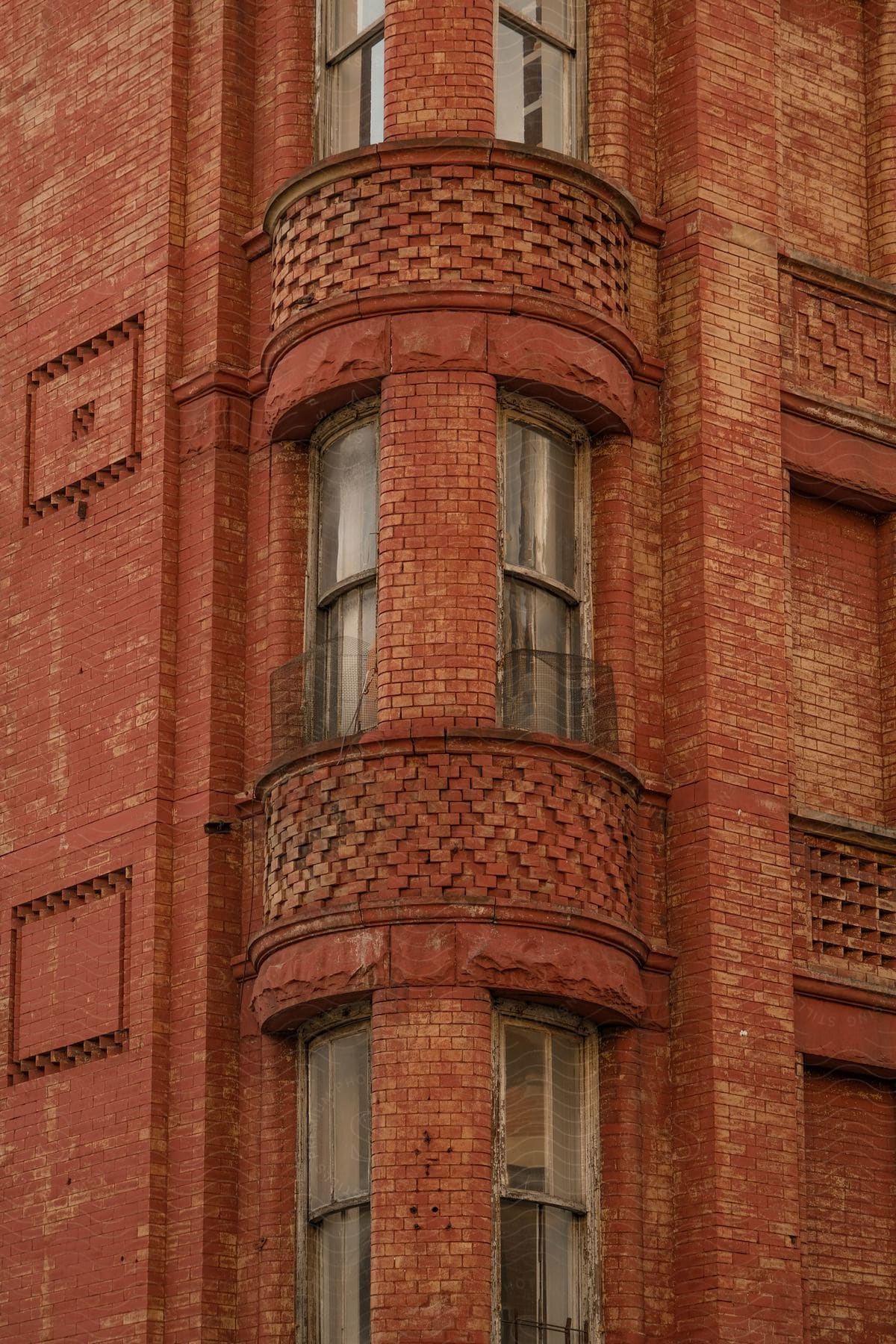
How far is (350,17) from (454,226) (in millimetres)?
2507

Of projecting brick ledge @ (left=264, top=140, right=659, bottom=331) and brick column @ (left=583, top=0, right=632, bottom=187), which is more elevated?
brick column @ (left=583, top=0, right=632, bottom=187)

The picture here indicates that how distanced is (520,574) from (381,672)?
4.18 feet

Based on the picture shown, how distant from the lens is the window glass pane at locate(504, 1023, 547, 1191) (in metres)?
17.9

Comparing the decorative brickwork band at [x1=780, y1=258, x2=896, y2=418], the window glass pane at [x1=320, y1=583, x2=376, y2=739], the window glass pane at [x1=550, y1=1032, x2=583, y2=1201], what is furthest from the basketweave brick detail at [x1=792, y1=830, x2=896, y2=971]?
the decorative brickwork band at [x1=780, y1=258, x2=896, y2=418]

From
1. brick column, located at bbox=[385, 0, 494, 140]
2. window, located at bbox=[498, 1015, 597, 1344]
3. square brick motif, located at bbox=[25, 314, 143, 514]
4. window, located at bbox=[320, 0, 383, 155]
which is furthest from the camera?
square brick motif, located at bbox=[25, 314, 143, 514]

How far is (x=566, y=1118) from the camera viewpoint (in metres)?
18.2

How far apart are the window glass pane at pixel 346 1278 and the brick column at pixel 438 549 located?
3.11 meters

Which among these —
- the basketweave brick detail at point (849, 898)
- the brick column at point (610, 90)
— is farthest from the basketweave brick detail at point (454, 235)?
the basketweave brick detail at point (849, 898)

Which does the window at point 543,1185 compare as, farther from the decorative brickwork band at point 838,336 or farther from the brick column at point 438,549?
the decorative brickwork band at point 838,336

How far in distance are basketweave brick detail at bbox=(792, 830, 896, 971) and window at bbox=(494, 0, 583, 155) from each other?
16.9 ft

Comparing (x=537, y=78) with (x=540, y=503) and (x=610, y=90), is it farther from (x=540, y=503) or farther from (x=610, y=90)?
(x=540, y=503)

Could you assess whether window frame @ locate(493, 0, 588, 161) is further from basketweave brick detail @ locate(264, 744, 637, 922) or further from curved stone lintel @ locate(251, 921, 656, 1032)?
curved stone lintel @ locate(251, 921, 656, 1032)

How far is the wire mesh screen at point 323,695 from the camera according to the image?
1883cm

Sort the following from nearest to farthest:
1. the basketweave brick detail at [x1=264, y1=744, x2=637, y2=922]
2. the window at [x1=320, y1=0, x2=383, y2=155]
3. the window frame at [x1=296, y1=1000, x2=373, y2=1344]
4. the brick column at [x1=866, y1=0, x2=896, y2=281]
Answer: the basketweave brick detail at [x1=264, y1=744, x2=637, y2=922] → the window frame at [x1=296, y1=1000, x2=373, y2=1344] → the window at [x1=320, y1=0, x2=383, y2=155] → the brick column at [x1=866, y1=0, x2=896, y2=281]
